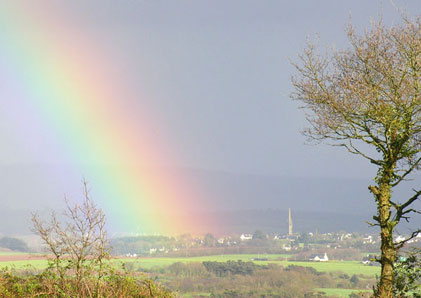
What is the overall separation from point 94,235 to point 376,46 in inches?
384

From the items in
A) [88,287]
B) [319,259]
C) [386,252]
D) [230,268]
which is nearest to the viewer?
[88,287]

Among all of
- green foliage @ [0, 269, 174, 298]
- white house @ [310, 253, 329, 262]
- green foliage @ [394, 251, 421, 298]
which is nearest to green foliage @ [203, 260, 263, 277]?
white house @ [310, 253, 329, 262]

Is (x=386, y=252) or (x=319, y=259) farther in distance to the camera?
(x=319, y=259)

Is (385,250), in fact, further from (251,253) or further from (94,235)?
(251,253)

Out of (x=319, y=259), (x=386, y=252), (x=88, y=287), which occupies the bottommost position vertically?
(x=319, y=259)

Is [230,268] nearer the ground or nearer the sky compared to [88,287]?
nearer the ground

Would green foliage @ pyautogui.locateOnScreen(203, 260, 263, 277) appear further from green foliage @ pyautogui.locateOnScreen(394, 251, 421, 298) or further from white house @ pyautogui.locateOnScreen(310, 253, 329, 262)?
green foliage @ pyautogui.locateOnScreen(394, 251, 421, 298)

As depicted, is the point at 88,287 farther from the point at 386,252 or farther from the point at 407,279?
the point at 407,279

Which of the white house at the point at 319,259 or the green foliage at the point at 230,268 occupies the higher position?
the white house at the point at 319,259

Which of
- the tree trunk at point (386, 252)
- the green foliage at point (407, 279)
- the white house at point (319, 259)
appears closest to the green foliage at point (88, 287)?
the tree trunk at point (386, 252)

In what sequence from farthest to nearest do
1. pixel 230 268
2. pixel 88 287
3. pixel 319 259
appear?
pixel 319 259
pixel 230 268
pixel 88 287

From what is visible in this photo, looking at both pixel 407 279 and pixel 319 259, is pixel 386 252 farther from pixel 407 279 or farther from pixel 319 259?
pixel 319 259

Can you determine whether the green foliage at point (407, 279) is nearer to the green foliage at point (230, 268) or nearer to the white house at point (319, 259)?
the green foliage at point (230, 268)

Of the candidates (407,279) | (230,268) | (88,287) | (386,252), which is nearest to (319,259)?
(230,268)
